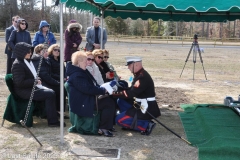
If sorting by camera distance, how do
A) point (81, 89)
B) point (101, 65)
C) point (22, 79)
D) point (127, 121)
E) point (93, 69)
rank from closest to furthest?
1. point (81, 89)
2. point (22, 79)
3. point (127, 121)
4. point (93, 69)
5. point (101, 65)

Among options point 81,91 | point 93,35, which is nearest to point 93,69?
point 81,91

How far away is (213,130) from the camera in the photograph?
5.35 m

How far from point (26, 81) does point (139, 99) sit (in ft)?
6.01

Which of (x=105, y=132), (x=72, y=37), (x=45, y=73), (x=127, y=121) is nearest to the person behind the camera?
(x=105, y=132)

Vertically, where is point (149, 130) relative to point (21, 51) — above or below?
below

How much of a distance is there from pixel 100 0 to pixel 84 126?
194 centimetres

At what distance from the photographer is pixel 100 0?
4.95m

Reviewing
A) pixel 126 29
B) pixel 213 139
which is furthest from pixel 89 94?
pixel 126 29

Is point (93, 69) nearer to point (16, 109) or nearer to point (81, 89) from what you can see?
point (81, 89)

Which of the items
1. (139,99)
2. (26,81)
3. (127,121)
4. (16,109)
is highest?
(26,81)

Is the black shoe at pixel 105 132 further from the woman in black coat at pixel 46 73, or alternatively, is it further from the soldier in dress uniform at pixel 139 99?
the woman in black coat at pixel 46 73

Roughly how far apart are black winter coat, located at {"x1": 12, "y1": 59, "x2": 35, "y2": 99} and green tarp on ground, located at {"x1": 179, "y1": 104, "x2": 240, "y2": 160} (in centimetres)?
266

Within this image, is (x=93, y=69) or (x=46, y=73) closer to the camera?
(x=93, y=69)

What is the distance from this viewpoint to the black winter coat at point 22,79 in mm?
5297
